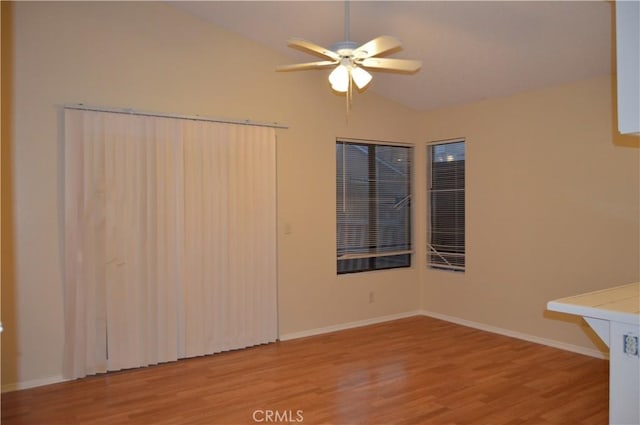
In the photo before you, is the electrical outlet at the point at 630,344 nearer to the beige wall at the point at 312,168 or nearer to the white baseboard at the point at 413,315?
the beige wall at the point at 312,168

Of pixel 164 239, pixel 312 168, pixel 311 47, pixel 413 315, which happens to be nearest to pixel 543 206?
pixel 413 315

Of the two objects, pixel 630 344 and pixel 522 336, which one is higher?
pixel 630 344

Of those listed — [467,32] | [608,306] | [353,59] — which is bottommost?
[608,306]

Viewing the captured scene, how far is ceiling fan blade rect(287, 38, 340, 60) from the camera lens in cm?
303

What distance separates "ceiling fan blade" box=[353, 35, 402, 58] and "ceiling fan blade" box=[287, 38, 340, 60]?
0.49ft

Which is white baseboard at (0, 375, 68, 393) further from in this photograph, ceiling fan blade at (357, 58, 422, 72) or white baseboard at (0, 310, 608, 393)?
ceiling fan blade at (357, 58, 422, 72)

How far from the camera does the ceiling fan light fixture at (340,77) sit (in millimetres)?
3225

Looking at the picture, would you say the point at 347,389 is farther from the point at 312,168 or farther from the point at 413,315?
the point at 413,315

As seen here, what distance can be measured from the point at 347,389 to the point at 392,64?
2.40 metres

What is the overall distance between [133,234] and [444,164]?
365cm

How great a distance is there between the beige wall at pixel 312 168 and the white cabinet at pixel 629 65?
2190mm

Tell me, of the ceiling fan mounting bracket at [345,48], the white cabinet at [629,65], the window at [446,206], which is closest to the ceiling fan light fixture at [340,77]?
the ceiling fan mounting bracket at [345,48]

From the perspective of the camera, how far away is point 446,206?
225 inches

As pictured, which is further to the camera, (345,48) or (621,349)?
(345,48)
